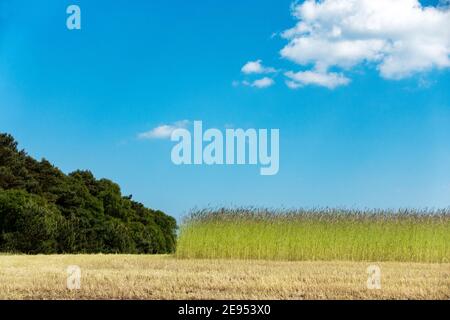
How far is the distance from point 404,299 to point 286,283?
1509 mm

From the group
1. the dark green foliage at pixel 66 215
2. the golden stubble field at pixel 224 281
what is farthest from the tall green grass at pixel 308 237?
the dark green foliage at pixel 66 215

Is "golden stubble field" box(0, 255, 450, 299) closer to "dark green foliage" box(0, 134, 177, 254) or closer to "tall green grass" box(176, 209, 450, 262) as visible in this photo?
"tall green grass" box(176, 209, 450, 262)

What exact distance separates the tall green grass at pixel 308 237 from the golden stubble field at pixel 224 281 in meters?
1.27

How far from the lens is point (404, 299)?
7.27m

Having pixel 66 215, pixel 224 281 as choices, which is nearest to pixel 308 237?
pixel 224 281

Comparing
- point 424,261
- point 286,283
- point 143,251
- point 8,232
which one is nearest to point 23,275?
point 286,283

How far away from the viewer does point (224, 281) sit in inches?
327

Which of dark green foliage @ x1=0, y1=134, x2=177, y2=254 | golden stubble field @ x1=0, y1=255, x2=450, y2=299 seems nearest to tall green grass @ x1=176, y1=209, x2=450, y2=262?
golden stubble field @ x1=0, y1=255, x2=450, y2=299

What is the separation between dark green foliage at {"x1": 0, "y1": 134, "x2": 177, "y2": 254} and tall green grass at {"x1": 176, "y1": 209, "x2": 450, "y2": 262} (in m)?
8.34

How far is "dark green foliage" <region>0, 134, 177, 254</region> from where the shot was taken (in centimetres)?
1969

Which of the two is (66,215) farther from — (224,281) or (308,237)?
(224,281)

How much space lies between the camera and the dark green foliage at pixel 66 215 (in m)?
19.7

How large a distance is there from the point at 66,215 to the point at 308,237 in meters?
13.7

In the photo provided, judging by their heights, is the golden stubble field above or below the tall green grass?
below
